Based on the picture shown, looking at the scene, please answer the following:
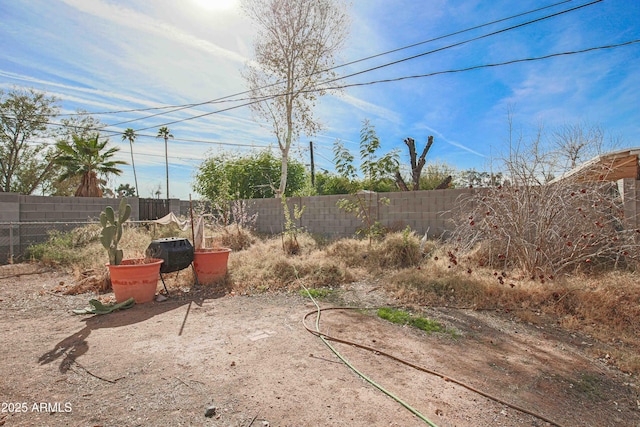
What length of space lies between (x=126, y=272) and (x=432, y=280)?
14.2 ft

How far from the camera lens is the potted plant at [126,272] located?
450cm

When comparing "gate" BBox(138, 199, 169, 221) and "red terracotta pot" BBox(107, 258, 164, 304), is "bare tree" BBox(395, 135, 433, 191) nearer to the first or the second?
"red terracotta pot" BBox(107, 258, 164, 304)

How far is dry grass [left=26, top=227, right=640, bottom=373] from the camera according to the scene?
3656 mm

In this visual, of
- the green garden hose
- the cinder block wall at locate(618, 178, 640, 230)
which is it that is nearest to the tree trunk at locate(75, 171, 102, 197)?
the green garden hose

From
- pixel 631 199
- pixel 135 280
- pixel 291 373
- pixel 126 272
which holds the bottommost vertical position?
pixel 291 373

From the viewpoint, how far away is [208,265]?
5582 millimetres

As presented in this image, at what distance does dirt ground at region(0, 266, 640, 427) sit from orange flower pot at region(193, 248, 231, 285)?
148 cm

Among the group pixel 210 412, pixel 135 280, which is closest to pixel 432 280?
pixel 210 412

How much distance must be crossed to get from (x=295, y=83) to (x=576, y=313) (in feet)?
36.4

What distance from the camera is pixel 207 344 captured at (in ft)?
10.3

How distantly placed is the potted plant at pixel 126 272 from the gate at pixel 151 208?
288 inches

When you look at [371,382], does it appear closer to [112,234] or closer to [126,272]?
[126,272]

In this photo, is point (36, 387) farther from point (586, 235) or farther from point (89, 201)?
point (89, 201)

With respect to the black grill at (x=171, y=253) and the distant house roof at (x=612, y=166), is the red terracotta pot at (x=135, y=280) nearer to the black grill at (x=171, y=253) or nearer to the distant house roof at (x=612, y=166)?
the black grill at (x=171, y=253)
